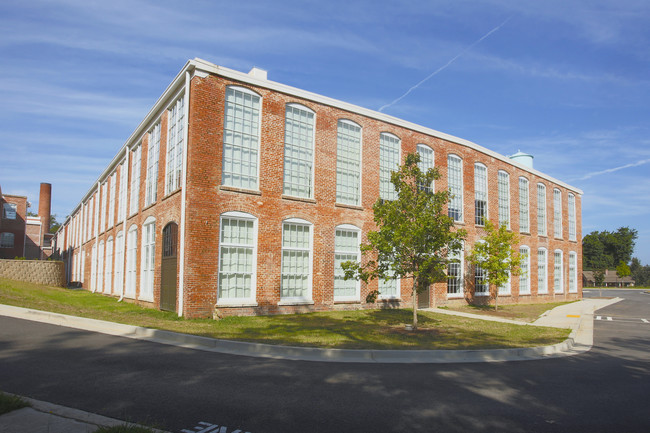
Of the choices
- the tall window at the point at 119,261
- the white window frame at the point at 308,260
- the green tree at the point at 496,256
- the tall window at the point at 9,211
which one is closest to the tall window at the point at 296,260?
the white window frame at the point at 308,260

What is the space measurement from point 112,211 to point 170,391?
25107 millimetres

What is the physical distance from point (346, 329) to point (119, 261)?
54.3ft

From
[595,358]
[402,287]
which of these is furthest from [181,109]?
[595,358]

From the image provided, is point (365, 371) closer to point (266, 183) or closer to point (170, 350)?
point (170, 350)

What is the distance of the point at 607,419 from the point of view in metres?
5.60

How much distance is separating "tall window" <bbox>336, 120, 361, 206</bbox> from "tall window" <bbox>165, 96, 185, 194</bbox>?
253 inches

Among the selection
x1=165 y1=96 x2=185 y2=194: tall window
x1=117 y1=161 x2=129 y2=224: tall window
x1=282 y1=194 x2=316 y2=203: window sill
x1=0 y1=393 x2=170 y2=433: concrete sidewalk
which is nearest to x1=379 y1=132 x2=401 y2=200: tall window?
x1=282 y1=194 x2=316 y2=203: window sill

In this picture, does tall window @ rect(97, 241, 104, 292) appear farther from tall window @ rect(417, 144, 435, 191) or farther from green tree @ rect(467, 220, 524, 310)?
green tree @ rect(467, 220, 524, 310)

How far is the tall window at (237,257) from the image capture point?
50.5ft

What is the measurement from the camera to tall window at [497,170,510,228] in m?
27.7

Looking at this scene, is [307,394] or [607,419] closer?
[607,419]

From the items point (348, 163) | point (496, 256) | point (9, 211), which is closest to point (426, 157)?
point (348, 163)

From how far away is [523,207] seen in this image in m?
29.7

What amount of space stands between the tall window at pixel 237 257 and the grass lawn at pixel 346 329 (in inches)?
46.2
